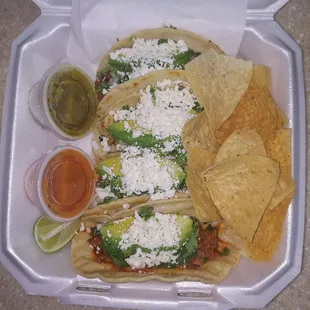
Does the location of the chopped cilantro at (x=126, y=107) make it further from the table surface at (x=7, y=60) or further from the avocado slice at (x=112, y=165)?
the table surface at (x=7, y=60)

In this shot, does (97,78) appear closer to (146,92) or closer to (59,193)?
(146,92)

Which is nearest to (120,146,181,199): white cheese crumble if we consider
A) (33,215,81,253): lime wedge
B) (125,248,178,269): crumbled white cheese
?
(125,248,178,269): crumbled white cheese

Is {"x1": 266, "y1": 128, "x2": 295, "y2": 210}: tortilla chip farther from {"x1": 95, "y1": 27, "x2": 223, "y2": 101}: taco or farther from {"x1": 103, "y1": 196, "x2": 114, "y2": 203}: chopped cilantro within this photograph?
{"x1": 103, "y1": 196, "x2": 114, "y2": 203}: chopped cilantro

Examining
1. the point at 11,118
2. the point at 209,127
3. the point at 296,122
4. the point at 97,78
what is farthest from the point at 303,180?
the point at 11,118

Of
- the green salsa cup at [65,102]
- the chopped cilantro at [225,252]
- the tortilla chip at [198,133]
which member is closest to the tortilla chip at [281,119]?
the tortilla chip at [198,133]

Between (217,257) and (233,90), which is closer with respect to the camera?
(233,90)

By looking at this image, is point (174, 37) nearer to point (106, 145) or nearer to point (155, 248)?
point (106, 145)
